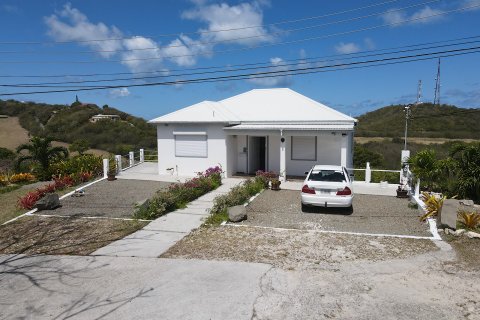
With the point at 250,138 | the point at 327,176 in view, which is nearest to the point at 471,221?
the point at 327,176

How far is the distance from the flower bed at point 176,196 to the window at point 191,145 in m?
2.28

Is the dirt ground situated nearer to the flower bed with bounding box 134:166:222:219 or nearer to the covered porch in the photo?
the flower bed with bounding box 134:166:222:219

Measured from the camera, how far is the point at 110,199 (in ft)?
47.1

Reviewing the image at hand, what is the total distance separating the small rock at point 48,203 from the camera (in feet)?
41.2

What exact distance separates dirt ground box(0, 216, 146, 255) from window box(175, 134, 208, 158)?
847 centimetres

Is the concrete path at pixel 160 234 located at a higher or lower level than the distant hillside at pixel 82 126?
lower

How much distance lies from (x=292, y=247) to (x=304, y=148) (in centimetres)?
1097

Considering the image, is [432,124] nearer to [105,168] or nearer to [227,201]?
[105,168]

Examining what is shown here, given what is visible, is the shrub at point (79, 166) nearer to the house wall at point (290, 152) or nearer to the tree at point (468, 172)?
the house wall at point (290, 152)

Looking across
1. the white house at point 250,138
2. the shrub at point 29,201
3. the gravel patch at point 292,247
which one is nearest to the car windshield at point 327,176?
the gravel patch at point 292,247

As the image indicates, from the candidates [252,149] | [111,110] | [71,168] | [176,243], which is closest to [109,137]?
[111,110]

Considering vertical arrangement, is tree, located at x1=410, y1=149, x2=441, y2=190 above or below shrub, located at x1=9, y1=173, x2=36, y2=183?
above

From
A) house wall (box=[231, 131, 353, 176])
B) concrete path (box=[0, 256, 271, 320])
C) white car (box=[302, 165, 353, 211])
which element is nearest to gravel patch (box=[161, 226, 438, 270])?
concrete path (box=[0, 256, 271, 320])

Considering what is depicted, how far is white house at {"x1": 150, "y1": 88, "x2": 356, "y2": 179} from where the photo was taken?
18391mm
